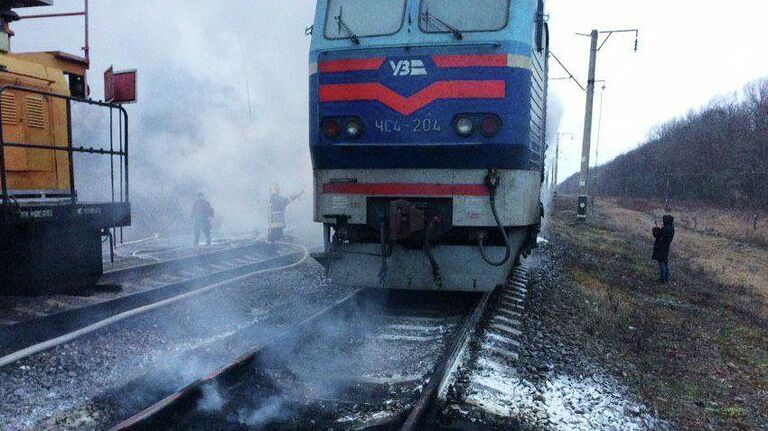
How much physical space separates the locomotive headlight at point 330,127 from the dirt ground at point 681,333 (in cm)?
338

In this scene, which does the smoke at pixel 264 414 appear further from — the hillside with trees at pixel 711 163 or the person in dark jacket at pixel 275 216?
the hillside with trees at pixel 711 163

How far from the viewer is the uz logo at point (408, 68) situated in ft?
19.4

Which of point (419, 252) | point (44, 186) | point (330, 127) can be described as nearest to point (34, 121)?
point (44, 186)

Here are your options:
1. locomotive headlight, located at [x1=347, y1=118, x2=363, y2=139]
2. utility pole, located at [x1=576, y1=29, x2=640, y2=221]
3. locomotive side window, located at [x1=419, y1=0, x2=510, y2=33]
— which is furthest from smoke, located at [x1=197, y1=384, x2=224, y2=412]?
utility pole, located at [x1=576, y1=29, x2=640, y2=221]

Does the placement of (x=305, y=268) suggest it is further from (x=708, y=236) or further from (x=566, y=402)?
(x=708, y=236)

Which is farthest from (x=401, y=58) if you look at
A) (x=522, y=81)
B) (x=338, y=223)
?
(x=338, y=223)

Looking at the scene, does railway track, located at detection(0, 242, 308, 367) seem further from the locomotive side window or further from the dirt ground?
the dirt ground

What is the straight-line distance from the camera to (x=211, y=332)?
6207 millimetres

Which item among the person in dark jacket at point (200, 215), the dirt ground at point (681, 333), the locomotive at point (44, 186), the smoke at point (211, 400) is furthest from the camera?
the person in dark jacket at point (200, 215)

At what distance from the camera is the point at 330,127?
625 centimetres

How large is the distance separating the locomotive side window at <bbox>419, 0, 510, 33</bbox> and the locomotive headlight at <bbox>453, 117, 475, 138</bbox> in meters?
0.96

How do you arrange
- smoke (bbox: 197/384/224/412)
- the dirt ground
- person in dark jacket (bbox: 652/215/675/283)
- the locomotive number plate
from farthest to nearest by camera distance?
person in dark jacket (bbox: 652/215/675/283)
the locomotive number plate
the dirt ground
smoke (bbox: 197/384/224/412)

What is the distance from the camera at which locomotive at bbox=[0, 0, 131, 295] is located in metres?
6.41

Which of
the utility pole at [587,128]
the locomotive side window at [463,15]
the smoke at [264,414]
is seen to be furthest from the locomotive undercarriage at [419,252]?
the utility pole at [587,128]
